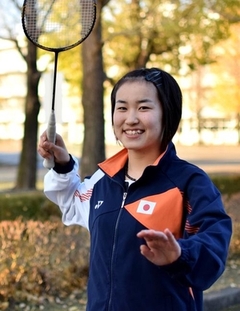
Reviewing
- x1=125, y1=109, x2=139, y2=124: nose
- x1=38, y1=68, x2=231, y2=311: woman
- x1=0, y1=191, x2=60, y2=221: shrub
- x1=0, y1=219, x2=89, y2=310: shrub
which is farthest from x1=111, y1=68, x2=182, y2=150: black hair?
x1=0, y1=191, x2=60, y2=221: shrub

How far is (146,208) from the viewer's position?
1990 mm

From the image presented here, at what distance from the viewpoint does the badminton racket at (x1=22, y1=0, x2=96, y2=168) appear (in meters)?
2.69

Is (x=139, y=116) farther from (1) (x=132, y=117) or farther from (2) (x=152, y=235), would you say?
(2) (x=152, y=235)

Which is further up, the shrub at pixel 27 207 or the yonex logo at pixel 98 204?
the yonex logo at pixel 98 204

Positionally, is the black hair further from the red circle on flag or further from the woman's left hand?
the woman's left hand

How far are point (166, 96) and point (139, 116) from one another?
0.13 meters

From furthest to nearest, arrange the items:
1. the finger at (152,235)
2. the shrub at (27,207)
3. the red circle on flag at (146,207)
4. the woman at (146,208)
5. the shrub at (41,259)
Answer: the shrub at (27,207) → the shrub at (41,259) → the red circle on flag at (146,207) → the woman at (146,208) → the finger at (152,235)

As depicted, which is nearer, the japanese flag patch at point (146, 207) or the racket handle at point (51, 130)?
the japanese flag patch at point (146, 207)

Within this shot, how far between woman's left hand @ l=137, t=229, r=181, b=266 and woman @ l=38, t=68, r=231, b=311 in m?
0.14

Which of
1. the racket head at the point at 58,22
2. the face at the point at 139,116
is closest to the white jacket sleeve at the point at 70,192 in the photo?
the face at the point at 139,116

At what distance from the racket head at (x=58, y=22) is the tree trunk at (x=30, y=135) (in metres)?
8.80

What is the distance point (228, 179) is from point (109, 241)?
23.2 feet

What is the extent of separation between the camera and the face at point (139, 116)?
207 cm

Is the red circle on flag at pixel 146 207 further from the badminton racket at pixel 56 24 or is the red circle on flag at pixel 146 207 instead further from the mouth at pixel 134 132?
the badminton racket at pixel 56 24
